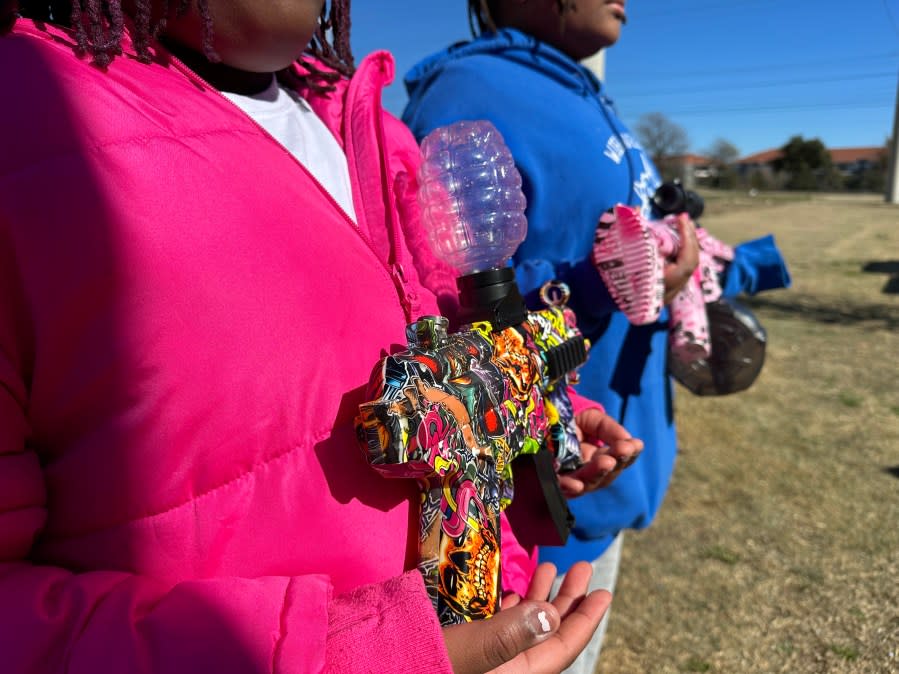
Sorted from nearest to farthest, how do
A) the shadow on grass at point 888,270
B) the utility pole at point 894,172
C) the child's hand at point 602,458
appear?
the child's hand at point 602,458 < the shadow on grass at point 888,270 < the utility pole at point 894,172

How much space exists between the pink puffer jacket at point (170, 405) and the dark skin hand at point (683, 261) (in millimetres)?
983

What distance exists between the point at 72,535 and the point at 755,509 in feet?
11.4

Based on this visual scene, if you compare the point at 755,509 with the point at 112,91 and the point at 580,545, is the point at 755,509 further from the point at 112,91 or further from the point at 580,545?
the point at 112,91

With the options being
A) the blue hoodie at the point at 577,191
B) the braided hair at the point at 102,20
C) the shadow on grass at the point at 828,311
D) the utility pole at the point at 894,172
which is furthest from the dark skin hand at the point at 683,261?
the utility pole at the point at 894,172

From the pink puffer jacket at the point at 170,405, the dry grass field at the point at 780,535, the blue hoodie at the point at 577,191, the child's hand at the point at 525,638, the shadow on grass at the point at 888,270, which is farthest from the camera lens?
the shadow on grass at the point at 888,270

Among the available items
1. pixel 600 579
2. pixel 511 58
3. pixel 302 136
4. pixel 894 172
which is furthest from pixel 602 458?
pixel 894 172

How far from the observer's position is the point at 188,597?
685 mm

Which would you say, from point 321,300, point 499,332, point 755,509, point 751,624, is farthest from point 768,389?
point 321,300

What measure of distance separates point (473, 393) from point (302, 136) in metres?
0.50

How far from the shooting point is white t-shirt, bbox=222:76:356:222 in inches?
40.5

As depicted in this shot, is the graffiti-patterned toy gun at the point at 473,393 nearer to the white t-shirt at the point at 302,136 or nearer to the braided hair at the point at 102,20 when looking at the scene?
the white t-shirt at the point at 302,136

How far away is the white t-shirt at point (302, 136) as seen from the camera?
3.37 ft

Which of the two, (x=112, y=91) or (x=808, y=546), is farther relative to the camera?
(x=808, y=546)

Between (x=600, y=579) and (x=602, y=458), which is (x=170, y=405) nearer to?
(x=602, y=458)
